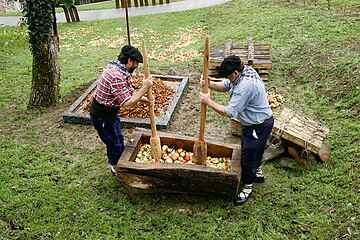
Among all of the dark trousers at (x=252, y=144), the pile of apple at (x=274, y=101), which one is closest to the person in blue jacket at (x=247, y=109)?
the dark trousers at (x=252, y=144)

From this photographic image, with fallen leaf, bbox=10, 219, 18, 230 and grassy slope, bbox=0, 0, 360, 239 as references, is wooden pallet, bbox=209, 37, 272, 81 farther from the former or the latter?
fallen leaf, bbox=10, 219, 18, 230

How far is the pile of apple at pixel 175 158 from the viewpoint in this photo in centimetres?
458

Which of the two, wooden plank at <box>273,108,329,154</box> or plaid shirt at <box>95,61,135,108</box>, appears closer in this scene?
plaid shirt at <box>95,61,135,108</box>

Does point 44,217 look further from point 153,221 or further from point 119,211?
point 153,221

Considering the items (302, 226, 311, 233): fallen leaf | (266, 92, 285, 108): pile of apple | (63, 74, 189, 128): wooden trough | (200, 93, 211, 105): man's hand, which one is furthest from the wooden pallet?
(302, 226, 311, 233): fallen leaf

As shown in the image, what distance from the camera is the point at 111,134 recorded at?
463 cm

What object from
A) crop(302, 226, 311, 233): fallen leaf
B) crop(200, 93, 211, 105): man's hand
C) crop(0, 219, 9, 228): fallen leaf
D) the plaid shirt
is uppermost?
the plaid shirt

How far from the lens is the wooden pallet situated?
24.3 feet

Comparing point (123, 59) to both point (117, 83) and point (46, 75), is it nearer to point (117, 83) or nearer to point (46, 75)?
point (117, 83)

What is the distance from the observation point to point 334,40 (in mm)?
8609

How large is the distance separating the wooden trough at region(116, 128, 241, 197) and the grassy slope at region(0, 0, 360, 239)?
25 centimetres

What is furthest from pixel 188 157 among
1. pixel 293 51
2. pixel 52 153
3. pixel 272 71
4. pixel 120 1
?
pixel 120 1

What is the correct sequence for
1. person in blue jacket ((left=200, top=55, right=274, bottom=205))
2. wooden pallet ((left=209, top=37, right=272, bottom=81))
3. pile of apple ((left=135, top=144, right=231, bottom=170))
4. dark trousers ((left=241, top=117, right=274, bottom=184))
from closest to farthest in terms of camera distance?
person in blue jacket ((left=200, top=55, right=274, bottom=205))
dark trousers ((left=241, top=117, right=274, bottom=184))
pile of apple ((left=135, top=144, right=231, bottom=170))
wooden pallet ((left=209, top=37, right=272, bottom=81))

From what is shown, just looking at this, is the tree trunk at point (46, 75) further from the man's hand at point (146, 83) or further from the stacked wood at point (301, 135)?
the stacked wood at point (301, 135)
